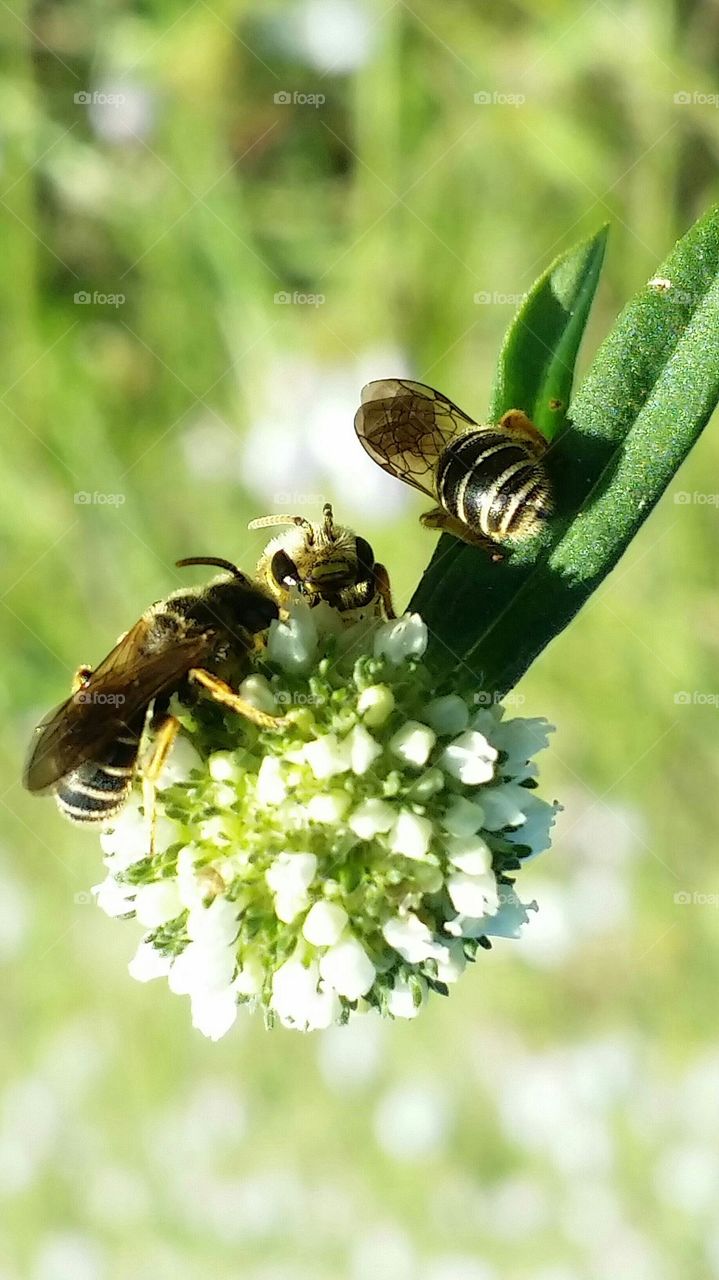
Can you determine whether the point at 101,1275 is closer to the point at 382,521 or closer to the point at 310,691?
the point at 382,521

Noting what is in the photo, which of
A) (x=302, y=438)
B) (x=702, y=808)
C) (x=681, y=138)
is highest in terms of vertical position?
(x=681, y=138)

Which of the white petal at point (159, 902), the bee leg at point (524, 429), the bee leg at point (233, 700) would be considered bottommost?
the white petal at point (159, 902)

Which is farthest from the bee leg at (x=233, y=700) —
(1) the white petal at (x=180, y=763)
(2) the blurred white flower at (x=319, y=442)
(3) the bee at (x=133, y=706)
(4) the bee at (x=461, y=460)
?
(2) the blurred white flower at (x=319, y=442)

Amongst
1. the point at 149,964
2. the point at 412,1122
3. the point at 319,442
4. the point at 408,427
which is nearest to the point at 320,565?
the point at 408,427

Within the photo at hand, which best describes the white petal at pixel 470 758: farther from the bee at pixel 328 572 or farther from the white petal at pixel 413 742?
the bee at pixel 328 572

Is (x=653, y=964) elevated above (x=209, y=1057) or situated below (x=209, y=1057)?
above

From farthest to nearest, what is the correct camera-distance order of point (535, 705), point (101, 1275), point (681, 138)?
1. point (101, 1275)
2. point (535, 705)
3. point (681, 138)

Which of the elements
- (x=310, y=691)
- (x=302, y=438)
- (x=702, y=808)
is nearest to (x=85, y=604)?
(x=302, y=438)
